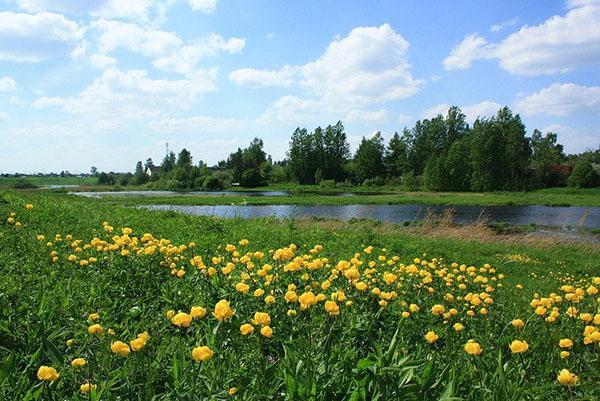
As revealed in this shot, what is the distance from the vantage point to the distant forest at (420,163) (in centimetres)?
7356

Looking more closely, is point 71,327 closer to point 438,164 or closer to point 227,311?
point 227,311

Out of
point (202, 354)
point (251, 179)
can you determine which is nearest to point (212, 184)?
point (251, 179)

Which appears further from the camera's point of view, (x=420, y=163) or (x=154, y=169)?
(x=154, y=169)

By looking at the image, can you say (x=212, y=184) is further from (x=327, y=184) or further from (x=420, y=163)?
(x=420, y=163)

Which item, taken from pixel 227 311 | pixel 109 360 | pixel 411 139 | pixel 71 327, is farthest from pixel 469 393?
pixel 411 139

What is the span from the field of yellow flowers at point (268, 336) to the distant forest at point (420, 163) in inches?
2946

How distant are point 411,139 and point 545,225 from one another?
67.5 meters

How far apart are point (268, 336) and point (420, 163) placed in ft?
313

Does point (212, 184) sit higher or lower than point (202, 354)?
higher

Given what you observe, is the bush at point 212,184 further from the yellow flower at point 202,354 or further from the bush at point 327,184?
the yellow flower at point 202,354

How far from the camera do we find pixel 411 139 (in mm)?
96375

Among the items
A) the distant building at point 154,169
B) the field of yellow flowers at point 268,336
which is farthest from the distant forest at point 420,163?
the field of yellow flowers at point 268,336

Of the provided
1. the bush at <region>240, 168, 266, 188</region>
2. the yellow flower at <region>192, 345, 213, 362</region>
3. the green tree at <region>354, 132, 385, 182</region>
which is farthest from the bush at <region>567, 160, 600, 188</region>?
the yellow flower at <region>192, 345, 213, 362</region>

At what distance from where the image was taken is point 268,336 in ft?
7.18
